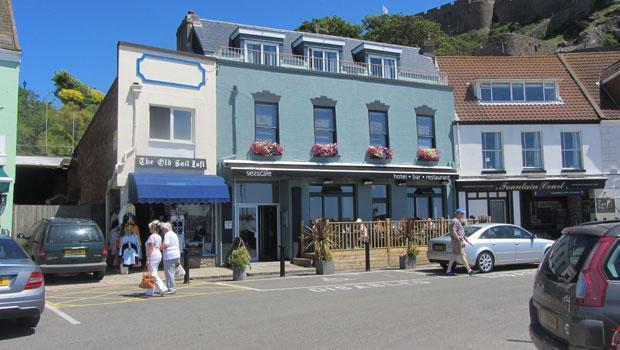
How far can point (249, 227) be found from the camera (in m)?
20.6

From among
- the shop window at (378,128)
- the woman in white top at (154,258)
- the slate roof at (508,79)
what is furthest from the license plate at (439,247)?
the slate roof at (508,79)

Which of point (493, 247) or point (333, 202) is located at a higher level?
point (333, 202)

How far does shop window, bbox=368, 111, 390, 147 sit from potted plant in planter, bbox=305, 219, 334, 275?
5.83m

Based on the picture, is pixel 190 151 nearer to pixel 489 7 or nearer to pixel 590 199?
pixel 590 199

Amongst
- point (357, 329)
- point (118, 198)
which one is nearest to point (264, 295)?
point (357, 329)

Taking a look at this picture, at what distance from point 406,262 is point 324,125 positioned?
21.6 ft

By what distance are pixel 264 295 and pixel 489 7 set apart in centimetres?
9295

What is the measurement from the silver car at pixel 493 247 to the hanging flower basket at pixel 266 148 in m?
6.66

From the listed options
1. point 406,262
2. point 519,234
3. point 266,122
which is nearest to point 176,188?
point 266,122

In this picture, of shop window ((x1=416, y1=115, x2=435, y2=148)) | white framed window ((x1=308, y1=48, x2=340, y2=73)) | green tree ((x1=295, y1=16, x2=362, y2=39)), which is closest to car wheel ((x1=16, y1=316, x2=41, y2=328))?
white framed window ((x1=308, y1=48, x2=340, y2=73))

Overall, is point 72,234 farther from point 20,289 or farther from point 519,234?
point 519,234

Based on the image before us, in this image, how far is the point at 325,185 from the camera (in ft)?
71.2

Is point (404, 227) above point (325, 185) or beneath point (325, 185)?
beneath

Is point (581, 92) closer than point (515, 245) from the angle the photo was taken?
No
